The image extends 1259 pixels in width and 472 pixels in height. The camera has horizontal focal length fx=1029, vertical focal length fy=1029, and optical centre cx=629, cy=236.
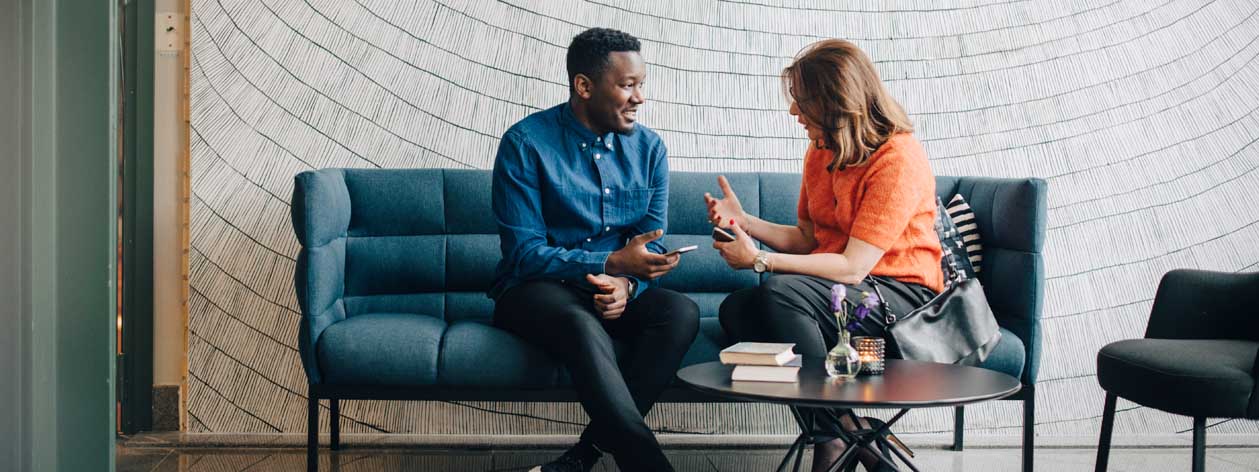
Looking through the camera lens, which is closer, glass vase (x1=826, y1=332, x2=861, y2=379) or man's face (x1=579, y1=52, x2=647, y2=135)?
glass vase (x1=826, y1=332, x2=861, y2=379)

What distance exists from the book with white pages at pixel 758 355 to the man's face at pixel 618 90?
0.77 meters

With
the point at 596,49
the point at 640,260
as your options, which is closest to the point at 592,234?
the point at 640,260

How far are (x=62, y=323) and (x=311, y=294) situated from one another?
0.72 metres

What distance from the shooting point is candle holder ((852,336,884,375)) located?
1.88 metres

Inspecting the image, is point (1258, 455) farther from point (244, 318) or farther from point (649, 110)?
point (244, 318)

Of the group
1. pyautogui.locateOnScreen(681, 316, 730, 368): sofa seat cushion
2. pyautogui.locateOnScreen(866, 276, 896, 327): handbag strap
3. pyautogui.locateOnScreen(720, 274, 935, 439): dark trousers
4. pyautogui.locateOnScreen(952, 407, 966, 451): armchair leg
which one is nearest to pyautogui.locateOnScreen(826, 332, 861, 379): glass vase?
pyautogui.locateOnScreen(720, 274, 935, 439): dark trousers

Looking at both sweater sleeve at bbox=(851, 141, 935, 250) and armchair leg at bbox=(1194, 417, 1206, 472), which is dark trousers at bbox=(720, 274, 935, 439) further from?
armchair leg at bbox=(1194, 417, 1206, 472)

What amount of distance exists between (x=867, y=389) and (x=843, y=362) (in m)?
0.13

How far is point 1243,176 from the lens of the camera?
3279mm

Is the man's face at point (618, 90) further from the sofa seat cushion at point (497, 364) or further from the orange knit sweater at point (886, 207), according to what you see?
the sofa seat cushion at point (497, 364)

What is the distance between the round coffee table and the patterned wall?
125cm

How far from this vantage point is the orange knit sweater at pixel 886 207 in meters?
2.26

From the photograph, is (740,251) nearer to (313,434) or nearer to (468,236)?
(468,236)

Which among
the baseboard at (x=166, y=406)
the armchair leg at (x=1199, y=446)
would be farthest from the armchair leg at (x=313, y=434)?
the armchair leg at (x=1199, y=446)
